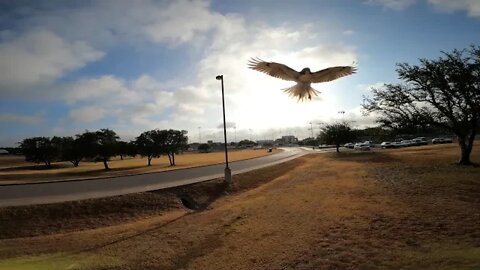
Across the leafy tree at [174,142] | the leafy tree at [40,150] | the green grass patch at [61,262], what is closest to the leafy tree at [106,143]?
the leafy tree at [174,142]

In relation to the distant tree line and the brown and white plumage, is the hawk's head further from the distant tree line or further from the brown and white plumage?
the distant tree line

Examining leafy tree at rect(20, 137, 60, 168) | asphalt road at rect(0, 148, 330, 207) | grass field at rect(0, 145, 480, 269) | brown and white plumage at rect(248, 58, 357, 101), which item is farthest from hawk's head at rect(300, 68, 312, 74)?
leafy tree at rect(20, 137, 60, 168)

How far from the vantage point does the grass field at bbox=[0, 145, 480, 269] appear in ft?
40.8

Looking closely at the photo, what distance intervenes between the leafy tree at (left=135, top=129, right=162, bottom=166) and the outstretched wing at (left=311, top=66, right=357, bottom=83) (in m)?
62.0

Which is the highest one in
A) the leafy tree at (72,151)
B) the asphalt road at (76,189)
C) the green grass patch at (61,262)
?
the leafy tree at (72,151)

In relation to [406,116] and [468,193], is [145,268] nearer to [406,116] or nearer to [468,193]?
[468,193]

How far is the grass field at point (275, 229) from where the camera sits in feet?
40.8

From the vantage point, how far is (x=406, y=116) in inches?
1355

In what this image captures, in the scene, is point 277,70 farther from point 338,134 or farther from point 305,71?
point 338,134

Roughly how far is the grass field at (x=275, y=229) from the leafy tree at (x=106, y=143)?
4307 centimetres

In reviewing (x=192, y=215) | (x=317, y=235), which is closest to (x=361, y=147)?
(x=192, y=215)

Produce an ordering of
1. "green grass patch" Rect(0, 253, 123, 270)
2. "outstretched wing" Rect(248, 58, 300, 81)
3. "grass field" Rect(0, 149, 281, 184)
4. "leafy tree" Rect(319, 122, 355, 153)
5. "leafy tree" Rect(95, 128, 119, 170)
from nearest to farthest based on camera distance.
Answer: "outstretched wing" Rect(248, 58, 300, 81) → "green grass patch" Rect(0, 253, 123, 270) → "grass field" Rect(0, 149, 281, 184) → "leafy tree" Rect(95, 128, 119, 170) → "leafy tree" Rect(319, 122, 355, 153)

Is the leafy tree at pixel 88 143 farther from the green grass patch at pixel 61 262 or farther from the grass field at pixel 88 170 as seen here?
the green grass patch at pixel 61 262

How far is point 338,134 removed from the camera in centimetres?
7975
